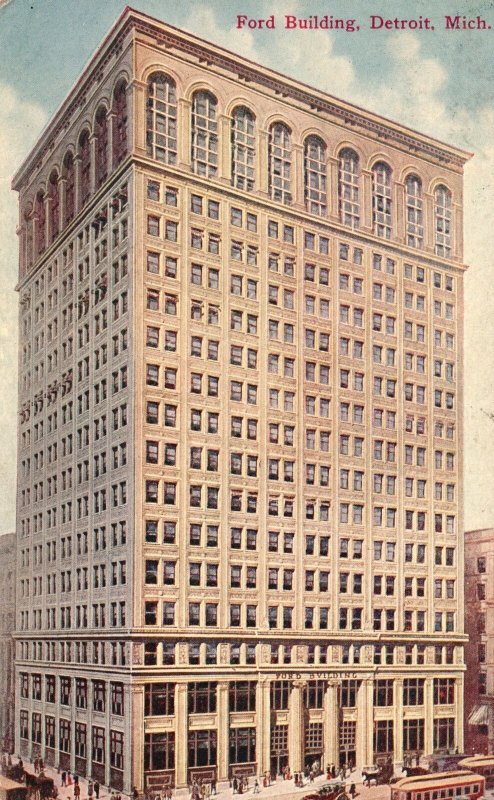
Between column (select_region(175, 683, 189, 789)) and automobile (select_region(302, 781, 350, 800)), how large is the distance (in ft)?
9.02

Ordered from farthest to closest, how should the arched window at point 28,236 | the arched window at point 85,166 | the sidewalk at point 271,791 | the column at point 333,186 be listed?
the column at point 333,186, the arched window at point 28,236, the arched window at point 85,166, the sidewalk at point 271,791

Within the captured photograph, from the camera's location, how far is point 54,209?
2602 centimetres

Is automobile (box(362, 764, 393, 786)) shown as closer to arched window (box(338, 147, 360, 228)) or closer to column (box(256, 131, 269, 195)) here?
arched window (box(338, 147, 360, 228))

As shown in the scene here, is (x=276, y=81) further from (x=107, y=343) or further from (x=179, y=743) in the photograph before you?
(x=179, y=743)

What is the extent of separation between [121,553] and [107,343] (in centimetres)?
478

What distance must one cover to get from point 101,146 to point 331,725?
1459 cm

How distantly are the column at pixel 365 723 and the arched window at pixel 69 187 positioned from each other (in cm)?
1346

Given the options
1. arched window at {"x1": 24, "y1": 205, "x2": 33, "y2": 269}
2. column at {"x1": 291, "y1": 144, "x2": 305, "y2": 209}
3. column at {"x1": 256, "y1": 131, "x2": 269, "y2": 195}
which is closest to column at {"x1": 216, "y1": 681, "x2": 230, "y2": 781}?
arched window at {"x1": 24, "y1": 205, "x2": 33, "y2": 269}

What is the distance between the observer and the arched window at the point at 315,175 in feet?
86.8

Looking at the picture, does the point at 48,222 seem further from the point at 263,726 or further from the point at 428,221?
the point at 263,726

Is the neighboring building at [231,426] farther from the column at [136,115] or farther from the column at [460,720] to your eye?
the column at [460,720]

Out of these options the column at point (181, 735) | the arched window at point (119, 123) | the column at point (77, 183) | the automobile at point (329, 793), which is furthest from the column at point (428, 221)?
the automobile at point (329, 793)

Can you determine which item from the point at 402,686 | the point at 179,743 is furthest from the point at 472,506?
the point at 179,743

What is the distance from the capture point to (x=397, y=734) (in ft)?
86.0
